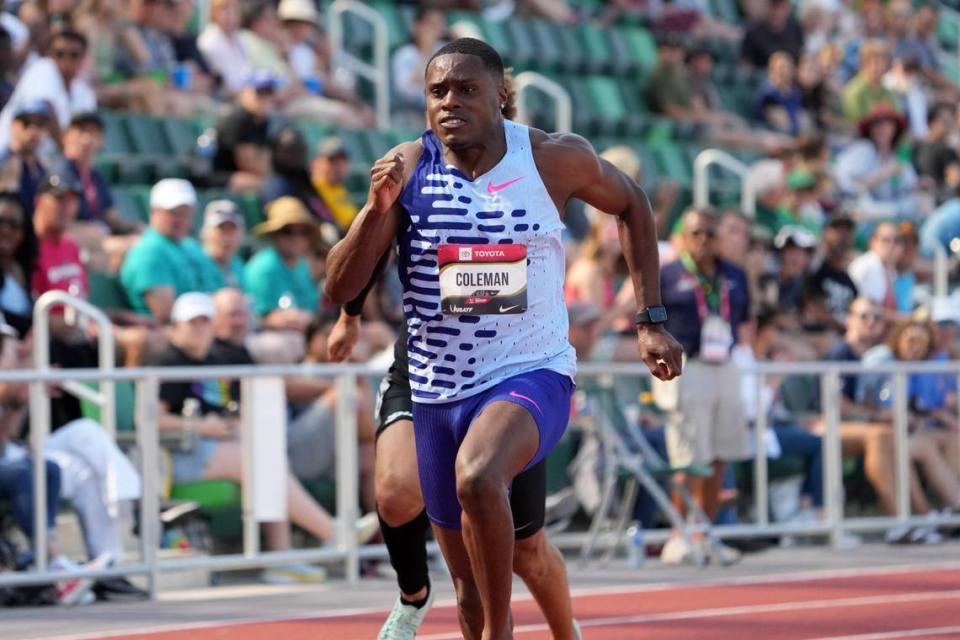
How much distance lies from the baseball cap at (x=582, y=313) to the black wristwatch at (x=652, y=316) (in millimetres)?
5164

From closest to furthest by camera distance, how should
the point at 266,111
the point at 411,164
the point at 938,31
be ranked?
the point at 411,164 < the point at 266,111 < the point at 938,31

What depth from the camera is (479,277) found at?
248 inches

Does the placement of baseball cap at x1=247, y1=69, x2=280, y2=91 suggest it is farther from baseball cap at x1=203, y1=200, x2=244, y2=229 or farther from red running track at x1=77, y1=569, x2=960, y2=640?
red running track at x1=77, y1=569, x2=960, y2=640

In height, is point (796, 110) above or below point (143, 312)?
above

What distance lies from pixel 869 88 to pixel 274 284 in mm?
9227

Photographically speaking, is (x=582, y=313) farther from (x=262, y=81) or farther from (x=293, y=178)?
(x=262, y=81)

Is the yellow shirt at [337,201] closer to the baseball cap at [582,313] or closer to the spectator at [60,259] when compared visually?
the baseball cap at [582,313]

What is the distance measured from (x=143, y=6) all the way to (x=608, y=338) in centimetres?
425

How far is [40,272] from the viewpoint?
36.5ft

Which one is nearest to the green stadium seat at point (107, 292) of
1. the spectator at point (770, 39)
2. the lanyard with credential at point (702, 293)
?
the lanyard with credential at point (702, 293)

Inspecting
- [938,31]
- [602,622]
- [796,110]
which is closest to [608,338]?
[602,622]

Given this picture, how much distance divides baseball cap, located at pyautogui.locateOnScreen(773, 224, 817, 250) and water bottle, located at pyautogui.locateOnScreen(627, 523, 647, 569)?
4134 millimetres

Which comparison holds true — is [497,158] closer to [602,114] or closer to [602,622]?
[602,622]

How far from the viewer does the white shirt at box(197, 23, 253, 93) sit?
14852 millimetres
